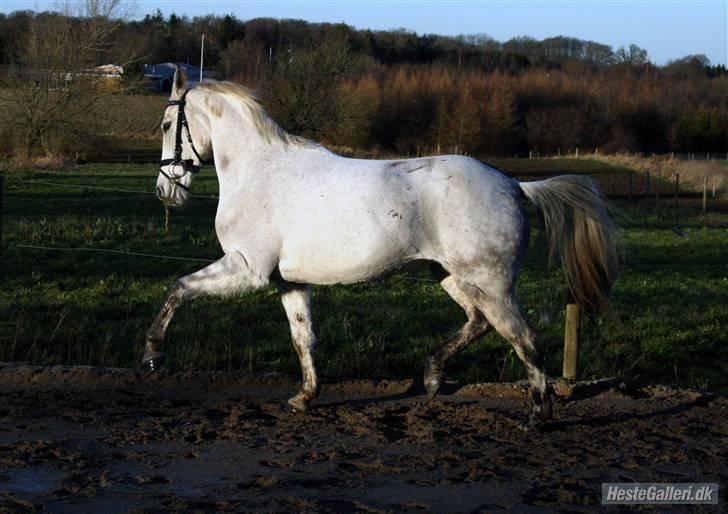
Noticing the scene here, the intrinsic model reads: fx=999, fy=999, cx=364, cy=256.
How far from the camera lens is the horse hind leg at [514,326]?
6.03 metres

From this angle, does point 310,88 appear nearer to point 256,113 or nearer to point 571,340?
point 571,340

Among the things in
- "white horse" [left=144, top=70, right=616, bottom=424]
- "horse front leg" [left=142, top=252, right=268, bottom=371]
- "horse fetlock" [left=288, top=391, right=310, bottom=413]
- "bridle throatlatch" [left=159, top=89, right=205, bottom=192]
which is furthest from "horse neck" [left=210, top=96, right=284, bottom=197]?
"horse fetlock" [left=288, top=391, right=310, bottom=413]

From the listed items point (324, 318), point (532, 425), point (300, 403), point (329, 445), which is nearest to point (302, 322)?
point (300, 403)

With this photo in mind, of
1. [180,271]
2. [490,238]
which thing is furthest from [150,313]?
[490,238]

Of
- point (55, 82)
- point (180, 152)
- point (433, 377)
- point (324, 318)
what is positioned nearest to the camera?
point (433, 377)

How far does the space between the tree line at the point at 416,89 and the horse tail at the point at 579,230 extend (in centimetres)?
2643

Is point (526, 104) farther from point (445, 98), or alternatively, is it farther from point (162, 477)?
point (162, 477)

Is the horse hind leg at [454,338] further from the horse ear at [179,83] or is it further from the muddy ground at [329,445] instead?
the horse ear at [179,83]

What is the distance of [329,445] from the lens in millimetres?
5633

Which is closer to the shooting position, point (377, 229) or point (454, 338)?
point (377, 229)

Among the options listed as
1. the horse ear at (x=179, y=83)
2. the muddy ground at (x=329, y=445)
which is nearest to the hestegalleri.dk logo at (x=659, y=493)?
A: the muddy ground at (x=329, y=445)

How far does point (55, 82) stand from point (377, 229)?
125 ft

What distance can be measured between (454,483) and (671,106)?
90.5 meters

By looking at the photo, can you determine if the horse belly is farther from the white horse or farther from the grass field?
the grass field
